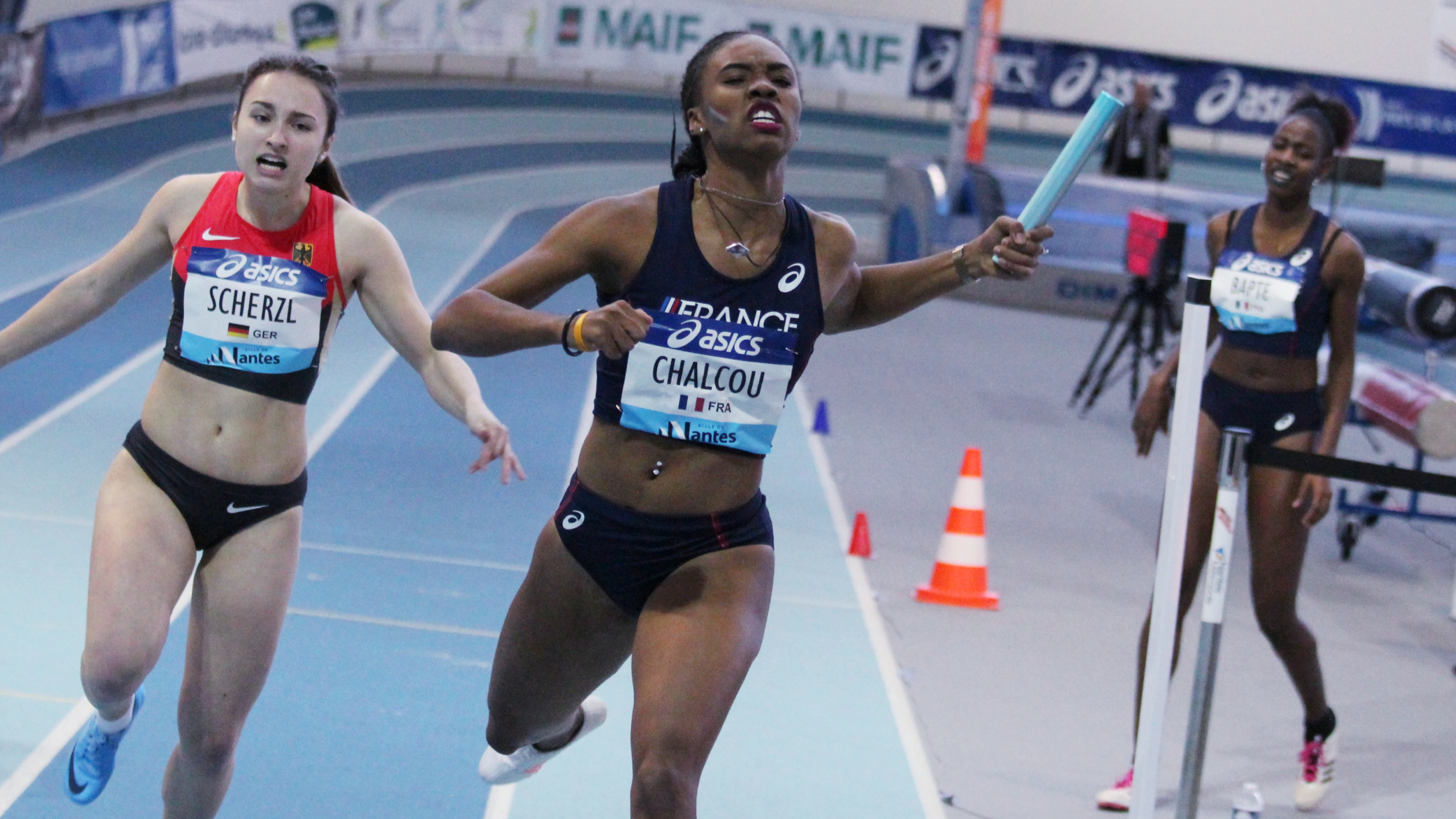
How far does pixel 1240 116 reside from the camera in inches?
842

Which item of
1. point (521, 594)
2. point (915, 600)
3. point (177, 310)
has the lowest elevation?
point (915, 600)

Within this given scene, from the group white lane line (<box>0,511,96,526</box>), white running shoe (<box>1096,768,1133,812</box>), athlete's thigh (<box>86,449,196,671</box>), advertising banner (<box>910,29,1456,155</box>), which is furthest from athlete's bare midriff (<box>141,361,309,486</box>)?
advertising banner (<box>910,29,1456,155</box>)

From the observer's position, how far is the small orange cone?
7465mm

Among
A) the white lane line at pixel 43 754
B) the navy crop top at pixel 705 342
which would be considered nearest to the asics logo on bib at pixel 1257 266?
the navy crop top at pixel 705 342

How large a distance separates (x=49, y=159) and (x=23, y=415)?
28.0 feet

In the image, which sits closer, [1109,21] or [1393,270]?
[1393,270]

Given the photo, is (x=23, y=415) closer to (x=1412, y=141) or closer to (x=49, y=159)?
(x=49, y=159)

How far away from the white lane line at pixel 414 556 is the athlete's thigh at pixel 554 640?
3065mm

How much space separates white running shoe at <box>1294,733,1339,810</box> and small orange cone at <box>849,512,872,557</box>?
268 cm

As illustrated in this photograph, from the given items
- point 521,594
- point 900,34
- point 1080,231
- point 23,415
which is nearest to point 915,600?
point 521,594

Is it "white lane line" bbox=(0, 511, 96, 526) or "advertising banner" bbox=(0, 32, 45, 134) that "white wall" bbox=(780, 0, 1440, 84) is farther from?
"white lane line" bbox=(0, 511, 96, 526)

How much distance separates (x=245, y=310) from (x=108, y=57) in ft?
46.0

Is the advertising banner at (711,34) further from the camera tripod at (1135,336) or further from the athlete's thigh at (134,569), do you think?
the athlete's thigh at (134,569)

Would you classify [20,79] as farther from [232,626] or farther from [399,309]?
[232,626]
